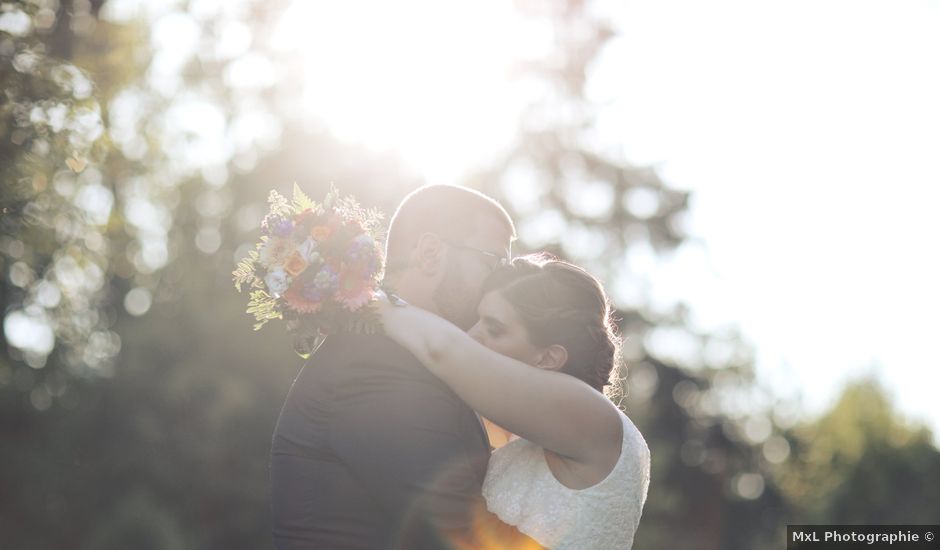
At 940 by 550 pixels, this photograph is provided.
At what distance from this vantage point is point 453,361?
331cm

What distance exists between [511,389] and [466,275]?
2.25 feet

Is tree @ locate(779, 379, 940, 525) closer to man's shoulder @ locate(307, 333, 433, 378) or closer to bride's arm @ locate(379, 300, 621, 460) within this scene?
bride's arm @ locate(379, 300, 621, 460)

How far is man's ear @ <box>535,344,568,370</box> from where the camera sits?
3.75 metres

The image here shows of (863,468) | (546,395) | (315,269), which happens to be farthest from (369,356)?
(863,468)

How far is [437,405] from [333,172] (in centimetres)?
2153

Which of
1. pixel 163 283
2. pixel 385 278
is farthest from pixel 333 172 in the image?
pixel 385 278

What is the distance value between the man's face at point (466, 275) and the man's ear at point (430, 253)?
0.03 m

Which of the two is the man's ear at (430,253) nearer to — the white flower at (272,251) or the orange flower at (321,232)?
the orange flower at (321,232)

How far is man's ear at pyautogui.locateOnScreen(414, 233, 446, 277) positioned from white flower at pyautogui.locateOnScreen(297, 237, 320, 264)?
0.42 m

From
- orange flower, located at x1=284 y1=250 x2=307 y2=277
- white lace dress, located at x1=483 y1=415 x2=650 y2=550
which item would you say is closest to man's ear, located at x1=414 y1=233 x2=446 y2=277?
orange flower, located at x1=284 y1=250 x2=307 y2=277

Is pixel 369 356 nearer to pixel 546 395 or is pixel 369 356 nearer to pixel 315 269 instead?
pixel 315 269

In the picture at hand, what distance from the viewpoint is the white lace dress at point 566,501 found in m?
3.47

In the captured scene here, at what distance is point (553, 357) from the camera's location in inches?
148

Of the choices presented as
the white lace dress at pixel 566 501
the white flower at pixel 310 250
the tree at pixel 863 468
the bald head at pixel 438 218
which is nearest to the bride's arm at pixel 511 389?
the white lace dress at pixel 566 501
